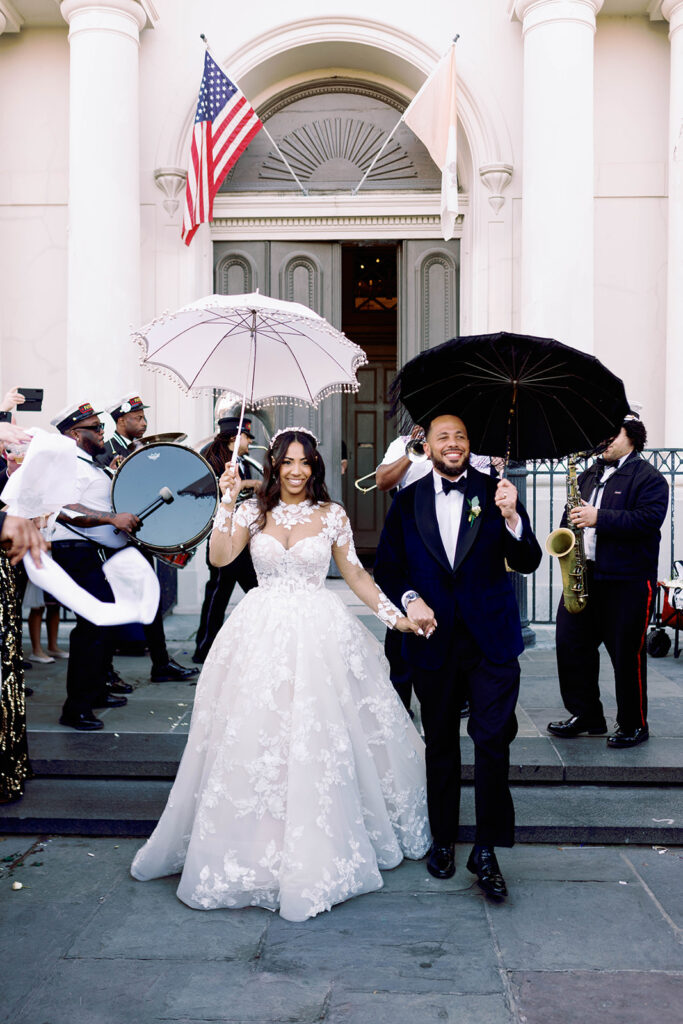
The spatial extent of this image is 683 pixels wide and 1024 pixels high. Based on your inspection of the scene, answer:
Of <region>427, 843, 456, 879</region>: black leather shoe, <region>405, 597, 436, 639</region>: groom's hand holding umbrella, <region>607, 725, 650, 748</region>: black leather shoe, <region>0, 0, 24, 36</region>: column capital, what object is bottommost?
<region>427, 843, 456, 879</region>: black leather shoe

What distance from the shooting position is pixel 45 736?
5492 millimetres

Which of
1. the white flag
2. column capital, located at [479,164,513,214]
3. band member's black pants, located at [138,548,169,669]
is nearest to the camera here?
band member's black pants, located at [138,548,169,669]

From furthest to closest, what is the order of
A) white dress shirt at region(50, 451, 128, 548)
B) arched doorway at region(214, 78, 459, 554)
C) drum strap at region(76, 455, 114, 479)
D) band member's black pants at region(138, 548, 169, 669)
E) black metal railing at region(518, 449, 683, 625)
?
arched doorway at region(214, 78, 459, 554) < black metal railing at region(518, 449, 683, 625) < band member's black pants at region(138, 548, 169, 669) < drum strap at region(76, 455, 114, 479) < white dress shirt at region(50, 451, 128, 548)

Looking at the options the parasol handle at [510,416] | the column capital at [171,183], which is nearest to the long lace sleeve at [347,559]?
the parasol handle at [510,416]

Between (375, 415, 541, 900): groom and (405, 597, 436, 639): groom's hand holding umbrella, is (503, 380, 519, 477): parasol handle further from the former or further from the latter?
(405, 597, 436, 639): groom's hand holding umbrella

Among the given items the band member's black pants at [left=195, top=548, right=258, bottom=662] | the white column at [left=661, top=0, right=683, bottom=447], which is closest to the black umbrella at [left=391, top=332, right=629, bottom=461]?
the band member's black pants at [left=195, top=548, right=258, bottom=662]

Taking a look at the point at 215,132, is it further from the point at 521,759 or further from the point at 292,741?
the point at 292,741

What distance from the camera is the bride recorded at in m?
3.84

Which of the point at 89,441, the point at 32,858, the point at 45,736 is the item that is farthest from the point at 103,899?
the point at 89,441

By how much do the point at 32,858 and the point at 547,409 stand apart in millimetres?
3089

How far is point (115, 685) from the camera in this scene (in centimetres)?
656

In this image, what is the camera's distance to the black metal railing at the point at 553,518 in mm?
8727

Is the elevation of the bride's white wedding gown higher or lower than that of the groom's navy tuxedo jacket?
lower

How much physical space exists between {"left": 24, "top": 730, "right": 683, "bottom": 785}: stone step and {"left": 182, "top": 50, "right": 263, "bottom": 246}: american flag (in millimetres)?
5813
